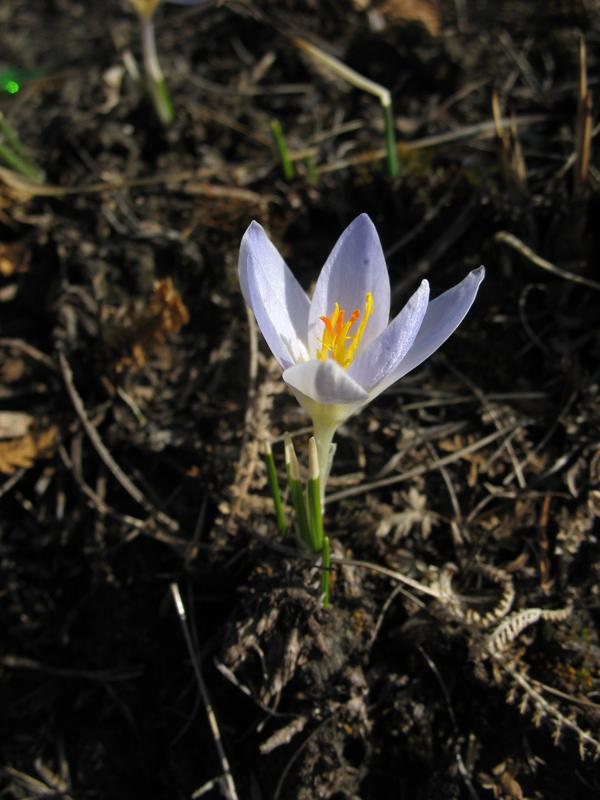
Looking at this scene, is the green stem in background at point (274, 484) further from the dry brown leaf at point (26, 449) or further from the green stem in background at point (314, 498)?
the dry brown leaf at point (26, 449)

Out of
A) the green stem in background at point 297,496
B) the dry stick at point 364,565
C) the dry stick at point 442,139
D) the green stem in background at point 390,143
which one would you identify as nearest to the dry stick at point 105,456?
the dry stick at point 364,565

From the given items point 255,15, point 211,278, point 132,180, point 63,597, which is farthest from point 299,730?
point 255,15

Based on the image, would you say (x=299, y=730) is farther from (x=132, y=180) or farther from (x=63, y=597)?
(x=132, y=180)

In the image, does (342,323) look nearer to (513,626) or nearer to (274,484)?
(274,484)

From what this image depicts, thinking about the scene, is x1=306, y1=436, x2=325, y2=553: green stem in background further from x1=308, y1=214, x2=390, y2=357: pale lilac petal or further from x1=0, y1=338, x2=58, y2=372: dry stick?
x1=0, y1=338, x2=58, y2=372: dry stick

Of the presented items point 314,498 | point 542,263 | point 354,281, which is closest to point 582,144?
point 542,263

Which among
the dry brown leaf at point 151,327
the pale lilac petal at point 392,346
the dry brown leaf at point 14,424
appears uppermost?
the dry brown leaf at point 151,327
